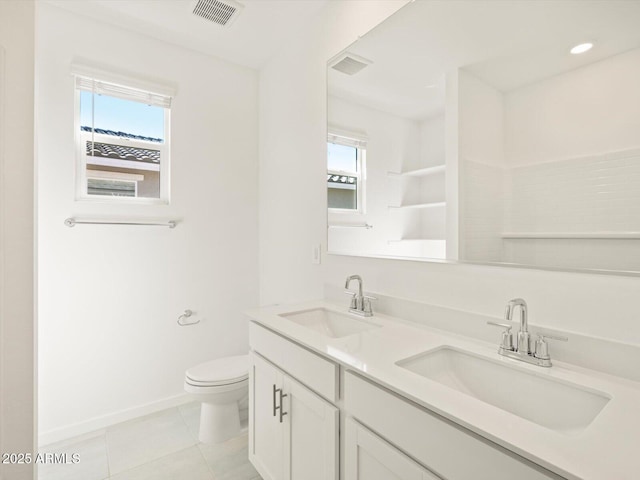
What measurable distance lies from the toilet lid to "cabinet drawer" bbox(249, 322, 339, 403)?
0.50 m

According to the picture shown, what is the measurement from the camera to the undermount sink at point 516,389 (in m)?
0.79

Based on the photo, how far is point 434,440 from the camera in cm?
73

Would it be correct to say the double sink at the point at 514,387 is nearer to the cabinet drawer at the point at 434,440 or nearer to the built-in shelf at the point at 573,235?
the cabinet drawer at the point at 434,440

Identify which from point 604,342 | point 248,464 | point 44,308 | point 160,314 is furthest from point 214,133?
point 604,342

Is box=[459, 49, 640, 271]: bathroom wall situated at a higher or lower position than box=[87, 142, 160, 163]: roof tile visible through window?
lower

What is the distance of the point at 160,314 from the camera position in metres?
2.28

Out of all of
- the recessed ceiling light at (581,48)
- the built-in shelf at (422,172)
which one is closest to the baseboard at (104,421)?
the built-in shelf at (422,172)

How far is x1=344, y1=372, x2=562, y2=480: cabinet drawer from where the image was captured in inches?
24.1

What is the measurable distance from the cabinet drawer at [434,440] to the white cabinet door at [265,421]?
0.52 m

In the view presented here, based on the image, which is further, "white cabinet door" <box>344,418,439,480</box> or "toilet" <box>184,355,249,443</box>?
"toilet" <box>184,355,249,443</box>

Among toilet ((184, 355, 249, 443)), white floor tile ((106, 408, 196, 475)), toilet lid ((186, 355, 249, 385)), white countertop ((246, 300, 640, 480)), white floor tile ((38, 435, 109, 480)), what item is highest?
white countertop ((246, 300, 640, 480))

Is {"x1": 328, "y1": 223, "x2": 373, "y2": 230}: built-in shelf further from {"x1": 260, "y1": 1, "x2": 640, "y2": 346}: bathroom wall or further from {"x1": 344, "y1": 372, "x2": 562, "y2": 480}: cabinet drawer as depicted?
{"x1": 344, "y1": 372, "x2": 562, "y2": 480}: cabinet drawer

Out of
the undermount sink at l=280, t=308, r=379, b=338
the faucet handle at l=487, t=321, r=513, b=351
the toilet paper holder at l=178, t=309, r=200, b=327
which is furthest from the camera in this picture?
the toilet paper holder at l=178, t=309, r=200, b=327

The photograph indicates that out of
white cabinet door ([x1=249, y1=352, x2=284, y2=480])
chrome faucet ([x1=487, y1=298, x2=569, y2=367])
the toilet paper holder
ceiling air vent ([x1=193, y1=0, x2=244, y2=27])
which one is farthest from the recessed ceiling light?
the toilet paper holder
